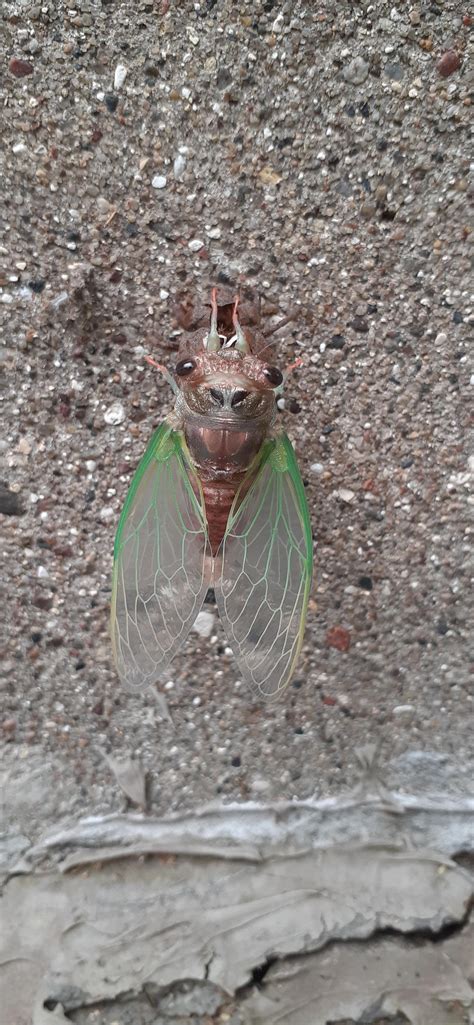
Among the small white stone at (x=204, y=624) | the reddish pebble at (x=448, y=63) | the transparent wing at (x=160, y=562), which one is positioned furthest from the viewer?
the small white stone at (x=204, y=624)

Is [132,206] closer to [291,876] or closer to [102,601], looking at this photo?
[102,601]

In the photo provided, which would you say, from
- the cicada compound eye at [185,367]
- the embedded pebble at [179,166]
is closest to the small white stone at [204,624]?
the cicada compound eye at [185,367]

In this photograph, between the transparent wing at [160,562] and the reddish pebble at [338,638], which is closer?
the transparent wing at [160,562]

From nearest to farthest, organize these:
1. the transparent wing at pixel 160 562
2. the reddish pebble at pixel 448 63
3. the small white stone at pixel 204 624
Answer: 1. the reddish pebble at pixel 448 63
2. the transparent wing at pixel 160 562
3. the small white stone at pixel 204 624

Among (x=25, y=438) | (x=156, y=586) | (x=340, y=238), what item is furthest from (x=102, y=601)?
(x=340, y=238)

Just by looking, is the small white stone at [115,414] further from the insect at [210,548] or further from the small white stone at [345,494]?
the small white stone at [345,494]

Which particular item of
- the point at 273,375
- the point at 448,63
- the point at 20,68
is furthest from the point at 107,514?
the point at 448,63
